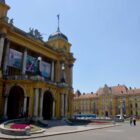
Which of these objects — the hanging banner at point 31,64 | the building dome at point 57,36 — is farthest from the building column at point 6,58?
the building dome at point 57,36

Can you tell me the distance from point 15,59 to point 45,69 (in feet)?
31.2

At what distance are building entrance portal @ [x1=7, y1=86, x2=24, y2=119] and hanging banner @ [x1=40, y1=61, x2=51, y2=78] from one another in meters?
8.83

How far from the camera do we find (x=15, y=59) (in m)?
42.4

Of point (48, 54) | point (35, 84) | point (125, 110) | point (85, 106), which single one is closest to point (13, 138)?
point (35, 84)

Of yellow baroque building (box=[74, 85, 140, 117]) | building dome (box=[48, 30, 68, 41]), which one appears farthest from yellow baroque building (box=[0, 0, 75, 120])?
yellow baroque building (box=[74, 85, 140, 117])

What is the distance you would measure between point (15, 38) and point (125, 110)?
301 ft

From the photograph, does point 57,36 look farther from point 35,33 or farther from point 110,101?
point 110,101

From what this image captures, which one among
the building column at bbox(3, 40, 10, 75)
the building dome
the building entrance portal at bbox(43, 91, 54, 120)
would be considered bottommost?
the building entrance portal at bbox(43, 91, 54, 120)

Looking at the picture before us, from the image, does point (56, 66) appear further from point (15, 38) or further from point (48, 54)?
point (15, 38)

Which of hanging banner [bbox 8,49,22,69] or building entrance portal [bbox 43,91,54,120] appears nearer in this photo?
hanging banner [bbox 8,49,22,69]

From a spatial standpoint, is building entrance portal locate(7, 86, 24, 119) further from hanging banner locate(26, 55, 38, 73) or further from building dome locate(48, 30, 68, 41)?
building dome locate(48, 30, 68, 41)

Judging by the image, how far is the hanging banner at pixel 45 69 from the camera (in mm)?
49438

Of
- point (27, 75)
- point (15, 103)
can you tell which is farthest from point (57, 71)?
point (15, 103)

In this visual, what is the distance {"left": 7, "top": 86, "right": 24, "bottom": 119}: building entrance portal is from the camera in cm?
4127
